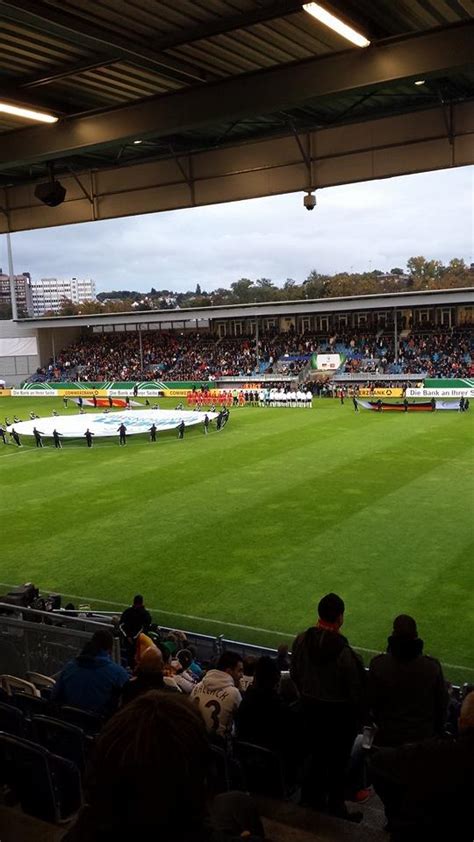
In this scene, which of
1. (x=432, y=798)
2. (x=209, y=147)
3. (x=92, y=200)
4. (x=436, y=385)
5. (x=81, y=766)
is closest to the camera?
(x=432, y=798)

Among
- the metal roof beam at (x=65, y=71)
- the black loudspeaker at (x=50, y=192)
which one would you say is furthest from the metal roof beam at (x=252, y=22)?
the black loudspeaker at (x=50, y=192)

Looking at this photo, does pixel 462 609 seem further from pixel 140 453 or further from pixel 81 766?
pixel 140 453

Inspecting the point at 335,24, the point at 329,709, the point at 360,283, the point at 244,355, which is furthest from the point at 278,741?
the point at 360,283

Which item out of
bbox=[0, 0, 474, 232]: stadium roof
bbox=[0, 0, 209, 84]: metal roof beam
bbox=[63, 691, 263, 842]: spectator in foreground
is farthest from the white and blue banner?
bbox=[63, 691, 263, 842]: spectator in foreground

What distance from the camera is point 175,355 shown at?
66312 millimetres

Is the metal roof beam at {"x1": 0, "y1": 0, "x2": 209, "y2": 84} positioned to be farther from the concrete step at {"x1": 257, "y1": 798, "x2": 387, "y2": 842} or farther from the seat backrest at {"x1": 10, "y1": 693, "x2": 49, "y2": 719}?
the concrete step at {"x1": 257, "y1": 798, "x2": 387, "y2": 842}

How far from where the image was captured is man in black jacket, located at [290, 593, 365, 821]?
4.88 m

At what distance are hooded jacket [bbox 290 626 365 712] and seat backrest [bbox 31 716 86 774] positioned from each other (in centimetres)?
153

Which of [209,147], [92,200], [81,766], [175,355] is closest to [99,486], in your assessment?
[92,200]

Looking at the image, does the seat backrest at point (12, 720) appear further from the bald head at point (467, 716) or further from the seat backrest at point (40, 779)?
the bald head at point (467, 716)

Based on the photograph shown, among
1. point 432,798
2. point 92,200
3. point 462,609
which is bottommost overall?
point 462,609

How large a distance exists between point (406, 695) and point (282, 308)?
54.1 metres

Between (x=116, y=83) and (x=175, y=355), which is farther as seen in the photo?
(x=175, y=355)

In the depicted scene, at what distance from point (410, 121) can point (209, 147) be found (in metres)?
3.03
